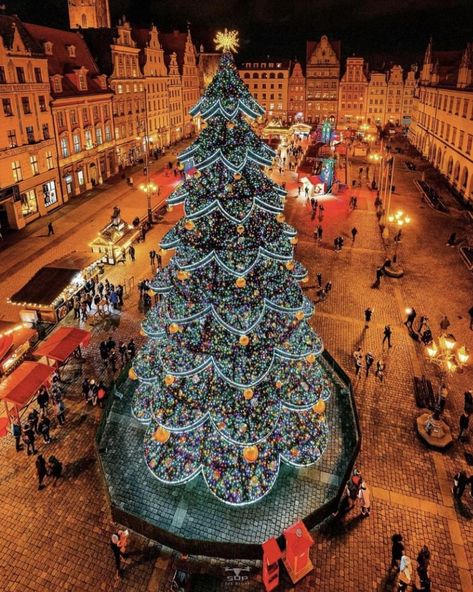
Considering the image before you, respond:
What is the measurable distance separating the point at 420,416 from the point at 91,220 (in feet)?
102

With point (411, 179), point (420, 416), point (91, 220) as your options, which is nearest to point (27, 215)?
point (91, 220)

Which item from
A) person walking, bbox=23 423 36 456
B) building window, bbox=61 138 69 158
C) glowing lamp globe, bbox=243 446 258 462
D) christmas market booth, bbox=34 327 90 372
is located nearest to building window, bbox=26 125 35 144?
building window, bbox=61 138 69 158

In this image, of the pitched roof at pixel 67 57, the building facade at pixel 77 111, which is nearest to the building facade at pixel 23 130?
the building facade at pixel 77 111

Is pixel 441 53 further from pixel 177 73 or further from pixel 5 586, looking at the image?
pixel 5 586

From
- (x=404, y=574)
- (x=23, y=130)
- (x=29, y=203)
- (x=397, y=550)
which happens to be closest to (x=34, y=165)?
(x=23, y=130)

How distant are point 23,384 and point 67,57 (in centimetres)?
4122

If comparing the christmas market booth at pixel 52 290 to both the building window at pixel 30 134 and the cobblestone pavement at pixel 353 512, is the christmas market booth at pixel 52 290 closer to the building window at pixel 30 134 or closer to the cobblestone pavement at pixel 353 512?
the cobblestone pavement at pixel 353 512

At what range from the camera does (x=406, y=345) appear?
21641mm

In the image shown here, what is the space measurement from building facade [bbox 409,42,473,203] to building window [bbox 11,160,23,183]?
39272mm

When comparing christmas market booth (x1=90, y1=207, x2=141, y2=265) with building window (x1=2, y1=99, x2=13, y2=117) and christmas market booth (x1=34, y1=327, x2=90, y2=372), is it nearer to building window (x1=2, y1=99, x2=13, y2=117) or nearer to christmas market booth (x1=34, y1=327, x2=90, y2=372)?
christmas market booth (x1=34, y1=327, x2=90, y2=372)

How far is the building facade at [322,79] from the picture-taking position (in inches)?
3728

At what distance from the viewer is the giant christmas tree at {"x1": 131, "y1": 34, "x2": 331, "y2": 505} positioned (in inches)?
454

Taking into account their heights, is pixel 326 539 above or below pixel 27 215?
below

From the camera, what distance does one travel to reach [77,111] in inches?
1737
